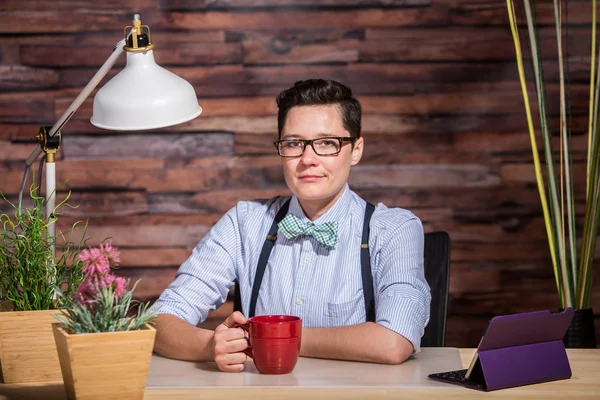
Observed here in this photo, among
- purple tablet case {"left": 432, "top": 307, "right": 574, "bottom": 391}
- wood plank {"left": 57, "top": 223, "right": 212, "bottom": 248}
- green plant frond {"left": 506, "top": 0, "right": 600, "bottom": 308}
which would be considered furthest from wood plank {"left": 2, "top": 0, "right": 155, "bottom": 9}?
purple tablet case {"left": 432, "top": 307, "right": 574, "bottom": 391}

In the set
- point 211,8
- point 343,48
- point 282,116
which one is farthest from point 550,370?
point 211,8

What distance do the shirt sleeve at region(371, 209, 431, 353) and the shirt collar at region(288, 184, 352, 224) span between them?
4.8 inches

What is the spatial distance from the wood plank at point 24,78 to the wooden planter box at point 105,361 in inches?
84.3

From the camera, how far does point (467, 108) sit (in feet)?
11.4

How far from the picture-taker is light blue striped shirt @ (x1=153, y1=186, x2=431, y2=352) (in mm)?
2359

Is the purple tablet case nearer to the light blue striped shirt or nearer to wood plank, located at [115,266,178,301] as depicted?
the light blue striped shirt

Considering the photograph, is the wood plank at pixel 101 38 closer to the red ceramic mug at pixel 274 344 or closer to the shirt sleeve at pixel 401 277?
the shirt sleeve at pixel 401 277

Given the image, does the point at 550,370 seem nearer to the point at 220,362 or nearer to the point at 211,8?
the point at 220,362

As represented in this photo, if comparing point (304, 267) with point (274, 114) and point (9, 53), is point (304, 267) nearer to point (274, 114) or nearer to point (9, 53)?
point (274, 114)

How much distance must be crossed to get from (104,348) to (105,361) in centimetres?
3

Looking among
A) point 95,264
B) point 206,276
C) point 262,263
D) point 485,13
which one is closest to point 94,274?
A: point 95,264

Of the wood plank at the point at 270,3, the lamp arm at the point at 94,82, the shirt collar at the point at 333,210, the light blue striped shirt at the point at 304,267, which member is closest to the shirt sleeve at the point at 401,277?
the light blue striped shirt at the point at 304,267

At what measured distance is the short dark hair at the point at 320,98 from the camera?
98.4 inches

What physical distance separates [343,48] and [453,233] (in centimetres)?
92
